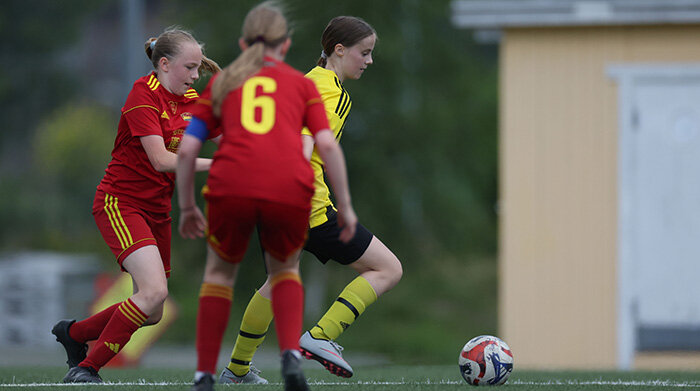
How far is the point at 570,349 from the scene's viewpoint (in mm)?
10984

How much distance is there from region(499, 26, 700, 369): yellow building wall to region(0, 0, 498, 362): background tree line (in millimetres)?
3564

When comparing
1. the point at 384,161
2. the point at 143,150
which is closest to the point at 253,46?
the point at 143,150

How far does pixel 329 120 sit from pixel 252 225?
1.45m

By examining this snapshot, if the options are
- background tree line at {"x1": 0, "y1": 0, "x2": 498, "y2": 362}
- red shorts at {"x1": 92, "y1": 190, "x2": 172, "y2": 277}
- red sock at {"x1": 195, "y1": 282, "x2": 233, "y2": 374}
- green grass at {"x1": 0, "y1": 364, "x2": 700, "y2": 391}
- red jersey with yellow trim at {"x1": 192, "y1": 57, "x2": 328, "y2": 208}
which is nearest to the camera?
red jersey with yellow trim at {"x1": 192, "y1": 57, "x2": 328, "y2": 208}

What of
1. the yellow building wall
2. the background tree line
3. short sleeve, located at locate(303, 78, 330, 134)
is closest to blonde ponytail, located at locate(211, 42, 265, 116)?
short sleeve, located at locate(303, 78, 330, 134)

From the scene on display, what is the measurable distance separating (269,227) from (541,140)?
7.30 m

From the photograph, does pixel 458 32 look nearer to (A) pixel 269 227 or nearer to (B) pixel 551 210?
(B) pixel 551 210

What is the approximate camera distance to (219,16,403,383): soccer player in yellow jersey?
Answer: 5617 millimetres

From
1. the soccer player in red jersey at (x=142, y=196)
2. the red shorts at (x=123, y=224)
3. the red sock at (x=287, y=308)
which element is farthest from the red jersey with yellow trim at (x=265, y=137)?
the red shorts at (x=123, y=224)

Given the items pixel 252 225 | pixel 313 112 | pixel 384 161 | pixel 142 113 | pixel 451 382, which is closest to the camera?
pixel 252 225

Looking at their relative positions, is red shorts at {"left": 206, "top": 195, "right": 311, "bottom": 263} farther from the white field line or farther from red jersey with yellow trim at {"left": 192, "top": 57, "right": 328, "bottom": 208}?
the white field line

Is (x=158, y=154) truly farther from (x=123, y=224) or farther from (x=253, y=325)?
(x=253, y=325)

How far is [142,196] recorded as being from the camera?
19.1 ft

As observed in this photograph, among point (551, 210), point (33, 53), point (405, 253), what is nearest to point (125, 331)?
point (551, 210)
